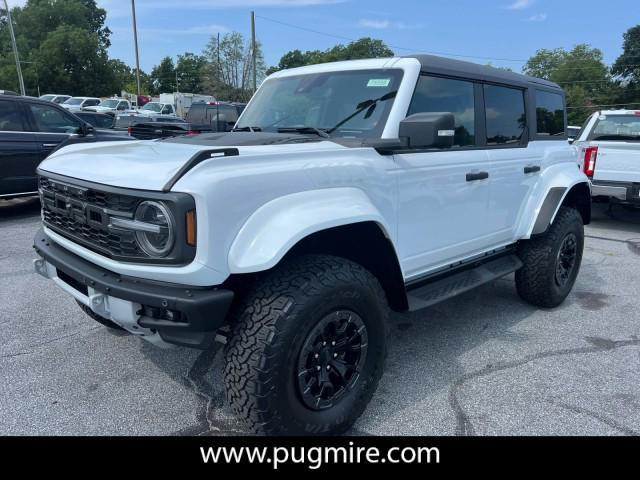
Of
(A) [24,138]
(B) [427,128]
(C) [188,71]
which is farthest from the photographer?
(C) [188,71]

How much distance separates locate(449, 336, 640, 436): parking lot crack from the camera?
2.71 metres

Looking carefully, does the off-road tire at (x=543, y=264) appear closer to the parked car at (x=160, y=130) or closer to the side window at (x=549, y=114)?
the side window at (x=549, y=114)

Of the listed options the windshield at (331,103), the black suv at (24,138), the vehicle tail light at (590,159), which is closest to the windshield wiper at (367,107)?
the windshield at (331,103)

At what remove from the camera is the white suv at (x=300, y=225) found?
2.10 m

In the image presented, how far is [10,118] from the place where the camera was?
7668 millimetres

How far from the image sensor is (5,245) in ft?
20.5

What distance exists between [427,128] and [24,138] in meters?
7.37

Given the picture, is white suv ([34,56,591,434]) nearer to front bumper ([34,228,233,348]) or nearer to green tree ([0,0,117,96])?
front bumper ([34,228,233,348])

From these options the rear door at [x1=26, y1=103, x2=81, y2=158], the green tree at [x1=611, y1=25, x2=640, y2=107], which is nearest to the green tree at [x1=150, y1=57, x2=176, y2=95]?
the green tree at [x1=611, y1=25, x2=640, y2=107]

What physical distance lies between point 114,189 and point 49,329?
217 cm

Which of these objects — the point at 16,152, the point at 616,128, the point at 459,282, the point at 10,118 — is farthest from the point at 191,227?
the point at 616,128

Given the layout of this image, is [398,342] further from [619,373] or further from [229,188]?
[229,188]

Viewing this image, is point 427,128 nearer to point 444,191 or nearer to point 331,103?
point 444,191

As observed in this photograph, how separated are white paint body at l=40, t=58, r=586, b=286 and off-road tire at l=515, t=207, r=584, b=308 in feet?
1.43
